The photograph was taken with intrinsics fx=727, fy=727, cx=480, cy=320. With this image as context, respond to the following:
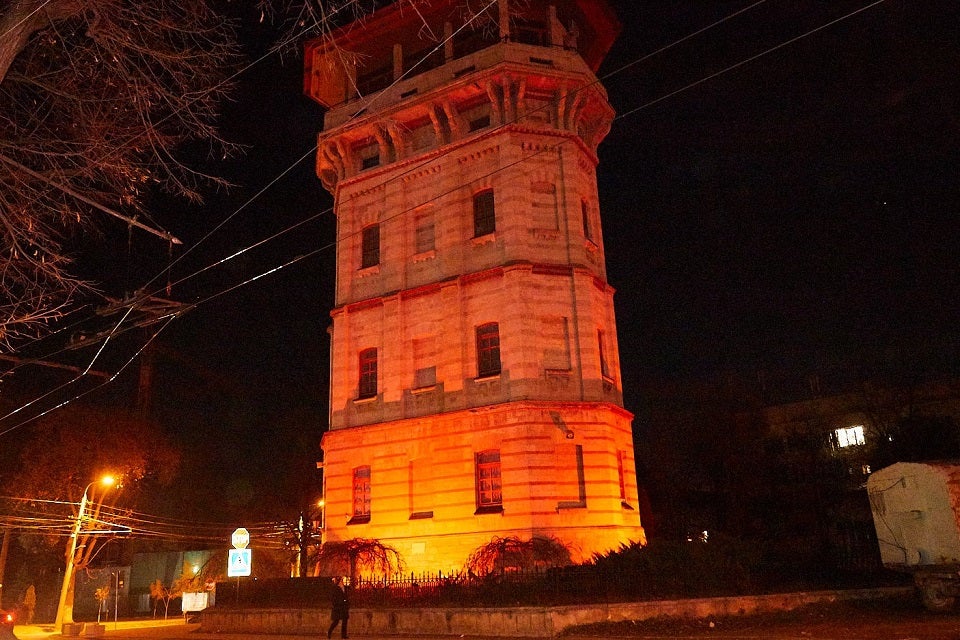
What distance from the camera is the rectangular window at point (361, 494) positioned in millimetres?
27781

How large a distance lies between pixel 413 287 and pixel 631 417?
9.85m

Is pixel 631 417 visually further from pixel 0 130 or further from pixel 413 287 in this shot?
pixel 0 130

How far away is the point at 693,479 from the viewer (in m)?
43.6

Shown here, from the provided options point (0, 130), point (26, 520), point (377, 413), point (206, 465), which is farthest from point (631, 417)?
point (206, 465)

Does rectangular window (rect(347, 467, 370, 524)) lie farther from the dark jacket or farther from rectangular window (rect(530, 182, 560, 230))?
rectangular window (rect(530, 182, 560, 230))

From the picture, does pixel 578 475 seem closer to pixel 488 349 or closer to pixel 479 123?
→ pixel 488 349

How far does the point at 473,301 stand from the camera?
27344 mm

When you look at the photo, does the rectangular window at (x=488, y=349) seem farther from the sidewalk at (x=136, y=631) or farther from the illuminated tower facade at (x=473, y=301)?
the sidewalk at (x=136, y=631)

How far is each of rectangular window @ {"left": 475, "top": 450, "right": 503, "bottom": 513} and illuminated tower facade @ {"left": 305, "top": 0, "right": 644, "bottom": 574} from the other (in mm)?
54

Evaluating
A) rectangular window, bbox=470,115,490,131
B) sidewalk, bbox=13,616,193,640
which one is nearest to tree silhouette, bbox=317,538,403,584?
sidewalk, bbox=13,616,193,640

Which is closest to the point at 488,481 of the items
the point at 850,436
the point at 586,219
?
the point at 586,219

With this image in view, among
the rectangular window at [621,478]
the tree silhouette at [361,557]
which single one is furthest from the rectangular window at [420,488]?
the rectangular window at [621,478]

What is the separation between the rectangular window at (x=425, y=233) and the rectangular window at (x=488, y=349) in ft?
14.7

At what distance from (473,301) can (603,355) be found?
537cm
